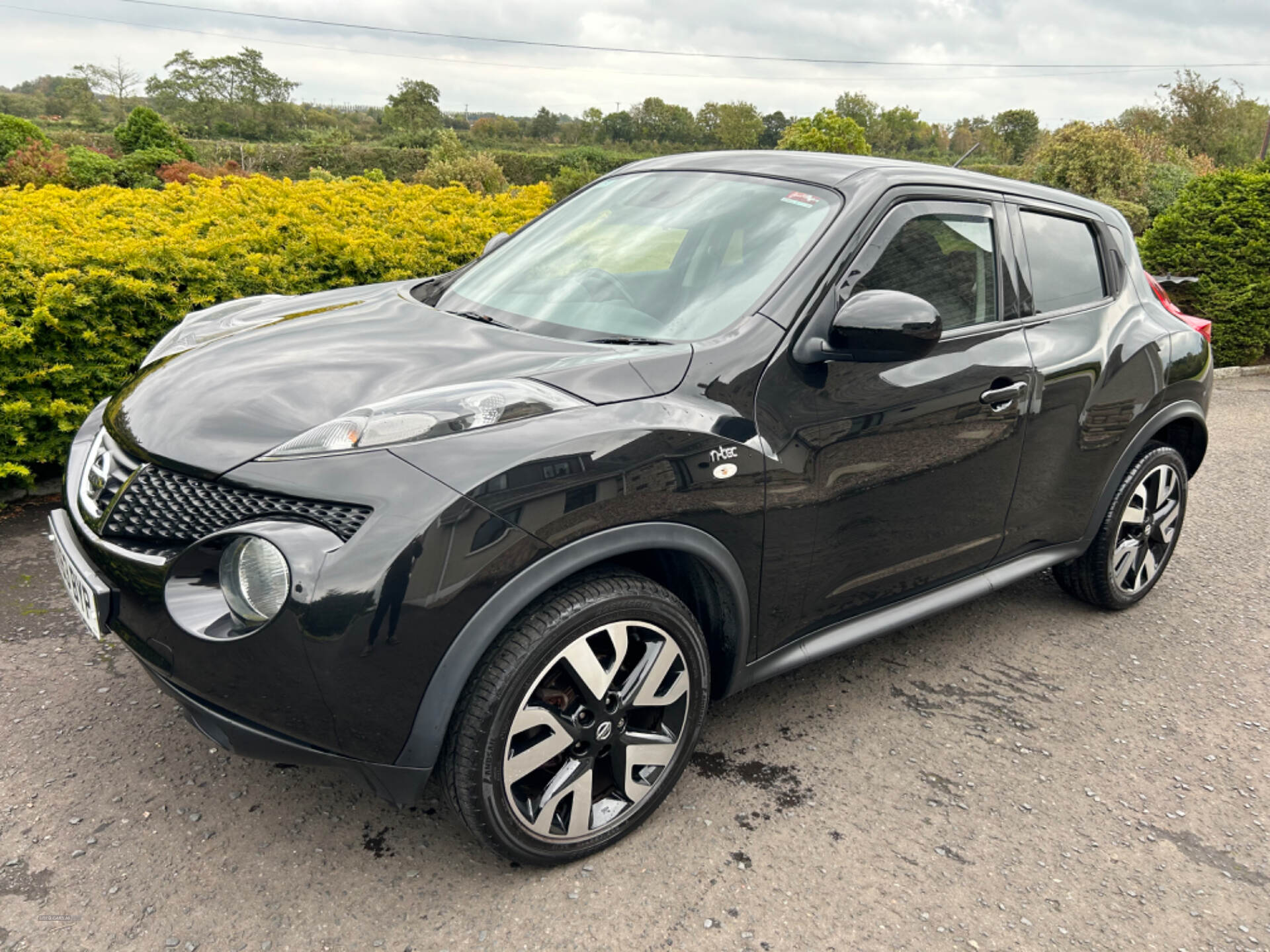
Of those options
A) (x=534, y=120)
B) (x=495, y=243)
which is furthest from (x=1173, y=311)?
(x=534, y=120)

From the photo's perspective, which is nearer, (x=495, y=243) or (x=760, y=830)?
(x=760, y=830)

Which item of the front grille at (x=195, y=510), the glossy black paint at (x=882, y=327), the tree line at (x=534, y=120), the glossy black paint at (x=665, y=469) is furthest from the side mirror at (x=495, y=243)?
the tree line at (x=534, y=120)

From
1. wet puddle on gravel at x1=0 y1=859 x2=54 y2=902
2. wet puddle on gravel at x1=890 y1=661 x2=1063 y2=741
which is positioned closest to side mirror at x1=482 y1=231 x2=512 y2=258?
wet puddle on gravel at x1=890 y1=661 x2=1063 y2=741

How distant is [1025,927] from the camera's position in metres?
2.26

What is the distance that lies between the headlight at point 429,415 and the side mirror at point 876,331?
731mm

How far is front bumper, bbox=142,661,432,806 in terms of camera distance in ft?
6.52

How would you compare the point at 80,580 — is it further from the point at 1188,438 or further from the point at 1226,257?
the point at 1226,257

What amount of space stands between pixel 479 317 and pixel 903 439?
135 centimetres

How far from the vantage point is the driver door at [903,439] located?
8.23 ft

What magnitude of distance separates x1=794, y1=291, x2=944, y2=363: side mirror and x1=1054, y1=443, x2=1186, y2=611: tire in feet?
5.64

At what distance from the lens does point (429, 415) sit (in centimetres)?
209

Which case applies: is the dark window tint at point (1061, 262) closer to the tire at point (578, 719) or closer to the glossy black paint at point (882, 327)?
the glossy black paint at point (882, 327)

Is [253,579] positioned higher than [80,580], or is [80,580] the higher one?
[253,579]

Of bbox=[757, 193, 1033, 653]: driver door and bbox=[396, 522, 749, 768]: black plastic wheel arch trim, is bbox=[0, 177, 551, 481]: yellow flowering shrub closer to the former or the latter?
bbox=[396, 522, 749, 768]: black plastic wheel arch trim
